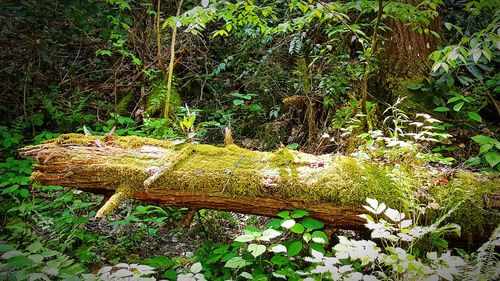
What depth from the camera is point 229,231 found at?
3523 mm

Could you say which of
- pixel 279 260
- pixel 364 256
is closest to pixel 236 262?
pixel 279 260

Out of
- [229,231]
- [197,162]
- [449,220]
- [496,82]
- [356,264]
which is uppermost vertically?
[496,82]

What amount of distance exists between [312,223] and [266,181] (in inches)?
17.4

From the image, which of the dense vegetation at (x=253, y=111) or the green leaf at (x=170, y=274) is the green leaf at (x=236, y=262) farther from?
the green leaf at (x=170, y=274)

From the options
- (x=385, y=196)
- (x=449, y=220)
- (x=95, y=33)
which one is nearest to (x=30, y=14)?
(x=95, y=33)

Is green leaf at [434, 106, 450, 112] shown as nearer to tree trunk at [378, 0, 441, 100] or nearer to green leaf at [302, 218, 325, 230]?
tree trunk at [378, 0, 441, 100]

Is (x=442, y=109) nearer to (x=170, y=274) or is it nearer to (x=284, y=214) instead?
(x=284, y=214)

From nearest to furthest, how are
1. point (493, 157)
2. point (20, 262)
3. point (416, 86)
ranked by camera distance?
point (20, 262)
point (493, 157)
point (416, 86)

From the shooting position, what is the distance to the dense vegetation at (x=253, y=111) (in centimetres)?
233

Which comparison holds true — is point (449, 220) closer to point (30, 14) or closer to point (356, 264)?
point (356, 264)

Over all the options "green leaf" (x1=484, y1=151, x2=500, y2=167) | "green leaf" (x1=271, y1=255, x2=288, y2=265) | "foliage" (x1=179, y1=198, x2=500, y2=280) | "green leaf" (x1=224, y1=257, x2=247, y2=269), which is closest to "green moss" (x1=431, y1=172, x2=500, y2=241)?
"foliage" (x1=179, y1=198, x2=500, y2=280)

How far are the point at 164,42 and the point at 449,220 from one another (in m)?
5.56

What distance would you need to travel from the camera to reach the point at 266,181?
253cm

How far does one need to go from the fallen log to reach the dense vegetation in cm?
9
